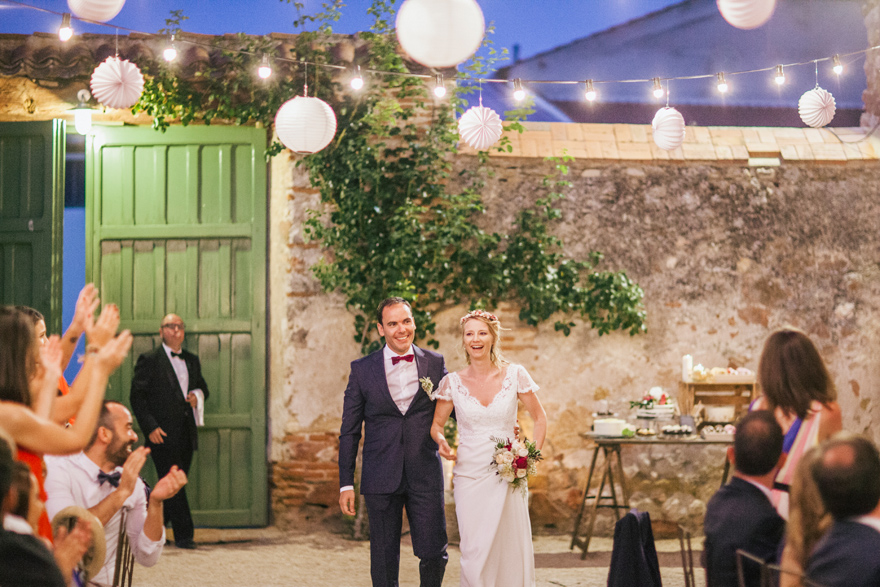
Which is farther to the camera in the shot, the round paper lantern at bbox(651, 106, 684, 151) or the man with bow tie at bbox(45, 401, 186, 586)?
the round paper lantern at bbox(651, 106, 684, 151)

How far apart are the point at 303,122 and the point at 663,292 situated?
310 centimetres

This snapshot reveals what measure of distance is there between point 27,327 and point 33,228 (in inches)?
175

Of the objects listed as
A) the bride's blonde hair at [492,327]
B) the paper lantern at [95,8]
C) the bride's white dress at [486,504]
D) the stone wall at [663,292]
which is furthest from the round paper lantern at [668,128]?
the paper lantern at [95,8]

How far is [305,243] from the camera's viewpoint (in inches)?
244

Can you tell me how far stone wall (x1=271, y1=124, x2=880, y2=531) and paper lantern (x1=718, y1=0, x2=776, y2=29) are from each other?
2302 mm

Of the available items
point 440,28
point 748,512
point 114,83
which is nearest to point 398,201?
point 114,83

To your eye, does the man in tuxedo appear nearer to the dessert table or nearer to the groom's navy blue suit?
the groom's navy blue suit

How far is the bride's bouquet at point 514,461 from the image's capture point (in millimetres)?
3842

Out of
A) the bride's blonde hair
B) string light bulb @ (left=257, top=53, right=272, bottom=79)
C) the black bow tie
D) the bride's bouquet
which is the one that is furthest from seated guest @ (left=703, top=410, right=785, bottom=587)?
string light bulb @ (left=257, top=53, right=272, bottom=79)

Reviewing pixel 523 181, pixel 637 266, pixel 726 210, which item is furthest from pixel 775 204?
pixel 523 181

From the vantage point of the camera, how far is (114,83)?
16.0ft

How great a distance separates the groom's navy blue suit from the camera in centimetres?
377

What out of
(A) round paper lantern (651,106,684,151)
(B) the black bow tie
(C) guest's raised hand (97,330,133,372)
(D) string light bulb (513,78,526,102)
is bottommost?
(B) the black bow tie

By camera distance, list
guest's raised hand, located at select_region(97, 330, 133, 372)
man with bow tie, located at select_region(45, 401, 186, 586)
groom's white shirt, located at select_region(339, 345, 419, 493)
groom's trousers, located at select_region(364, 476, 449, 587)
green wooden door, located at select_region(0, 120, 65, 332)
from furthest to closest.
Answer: green wooden door, located at select_region(0, 120, 65, 332) < groom's white shirt, located at select_region(339, 345, 419, 493) < groom's trousers, located at select_region(364, 476, 449, 587) < man with bow tie, located at select_region(45, 401, 186, 586) < guest's raised hand, located at select_region(97, 330, 133, 372)
